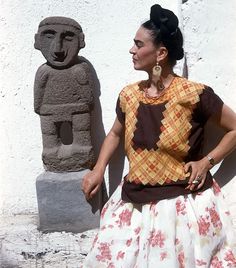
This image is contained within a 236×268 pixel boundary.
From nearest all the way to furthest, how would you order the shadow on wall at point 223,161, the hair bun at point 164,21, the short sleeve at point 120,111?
the hair bun at point 164,21 < the short sleeve at point 120,111 < the shadow on wall at point 223,161

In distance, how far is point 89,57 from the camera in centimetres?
243

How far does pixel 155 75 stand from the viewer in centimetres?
203

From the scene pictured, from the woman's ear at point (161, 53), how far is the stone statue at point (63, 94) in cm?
40

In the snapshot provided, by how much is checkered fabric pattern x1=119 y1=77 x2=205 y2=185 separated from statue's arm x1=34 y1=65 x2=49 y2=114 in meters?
0.41

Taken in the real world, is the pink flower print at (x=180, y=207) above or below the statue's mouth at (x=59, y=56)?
below

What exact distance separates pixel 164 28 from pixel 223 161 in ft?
2.32

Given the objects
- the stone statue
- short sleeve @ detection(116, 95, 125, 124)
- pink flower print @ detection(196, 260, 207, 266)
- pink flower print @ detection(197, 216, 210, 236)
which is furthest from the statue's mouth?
pink flower print @ detection(196, 260, 207, 266)

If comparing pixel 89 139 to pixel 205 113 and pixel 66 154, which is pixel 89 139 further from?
pixel 205 113

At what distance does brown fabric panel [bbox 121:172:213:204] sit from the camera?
6.73 feet

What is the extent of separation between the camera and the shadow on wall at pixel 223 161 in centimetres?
229

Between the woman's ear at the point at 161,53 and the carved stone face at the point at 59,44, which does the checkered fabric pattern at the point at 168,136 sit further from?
the carved stone face at the point at 59,44

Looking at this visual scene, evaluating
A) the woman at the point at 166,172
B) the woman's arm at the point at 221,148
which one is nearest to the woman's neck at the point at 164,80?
the woman at the point at 166,172

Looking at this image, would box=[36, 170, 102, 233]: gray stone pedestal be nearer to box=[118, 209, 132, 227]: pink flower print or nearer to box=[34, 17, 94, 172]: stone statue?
box=[34, 17, 94, 172]: stone statue

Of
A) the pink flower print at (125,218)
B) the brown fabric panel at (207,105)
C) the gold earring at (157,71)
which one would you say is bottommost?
the pink flower print at (125,218)
